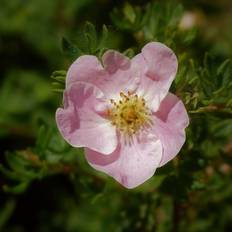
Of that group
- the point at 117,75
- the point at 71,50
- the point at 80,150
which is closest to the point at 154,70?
the point at 117,75

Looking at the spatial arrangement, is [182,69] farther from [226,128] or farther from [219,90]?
[226,128]

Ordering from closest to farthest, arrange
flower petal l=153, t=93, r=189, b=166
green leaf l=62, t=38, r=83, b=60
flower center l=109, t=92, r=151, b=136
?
flower petal l=153, t=93, r=189, b=166 < green leaf l=62, t=38, r=83, b=60 < flower center l=109, t=92, r=151, b=136

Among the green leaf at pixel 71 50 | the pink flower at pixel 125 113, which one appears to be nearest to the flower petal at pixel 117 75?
the pink flower at pixel 125 113

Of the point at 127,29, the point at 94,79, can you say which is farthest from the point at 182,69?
the point at 127,29

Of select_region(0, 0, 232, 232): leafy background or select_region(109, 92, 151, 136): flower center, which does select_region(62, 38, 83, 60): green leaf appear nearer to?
select_region(0, 0, 232, 232): leafy background

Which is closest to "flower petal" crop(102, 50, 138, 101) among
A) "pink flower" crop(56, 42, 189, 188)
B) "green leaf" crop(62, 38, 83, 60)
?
"pink flower" crop(56, 42, 189, 188)

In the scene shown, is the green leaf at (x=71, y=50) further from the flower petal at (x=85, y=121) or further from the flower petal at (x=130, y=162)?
the flower petal at (x=130, y=162)
